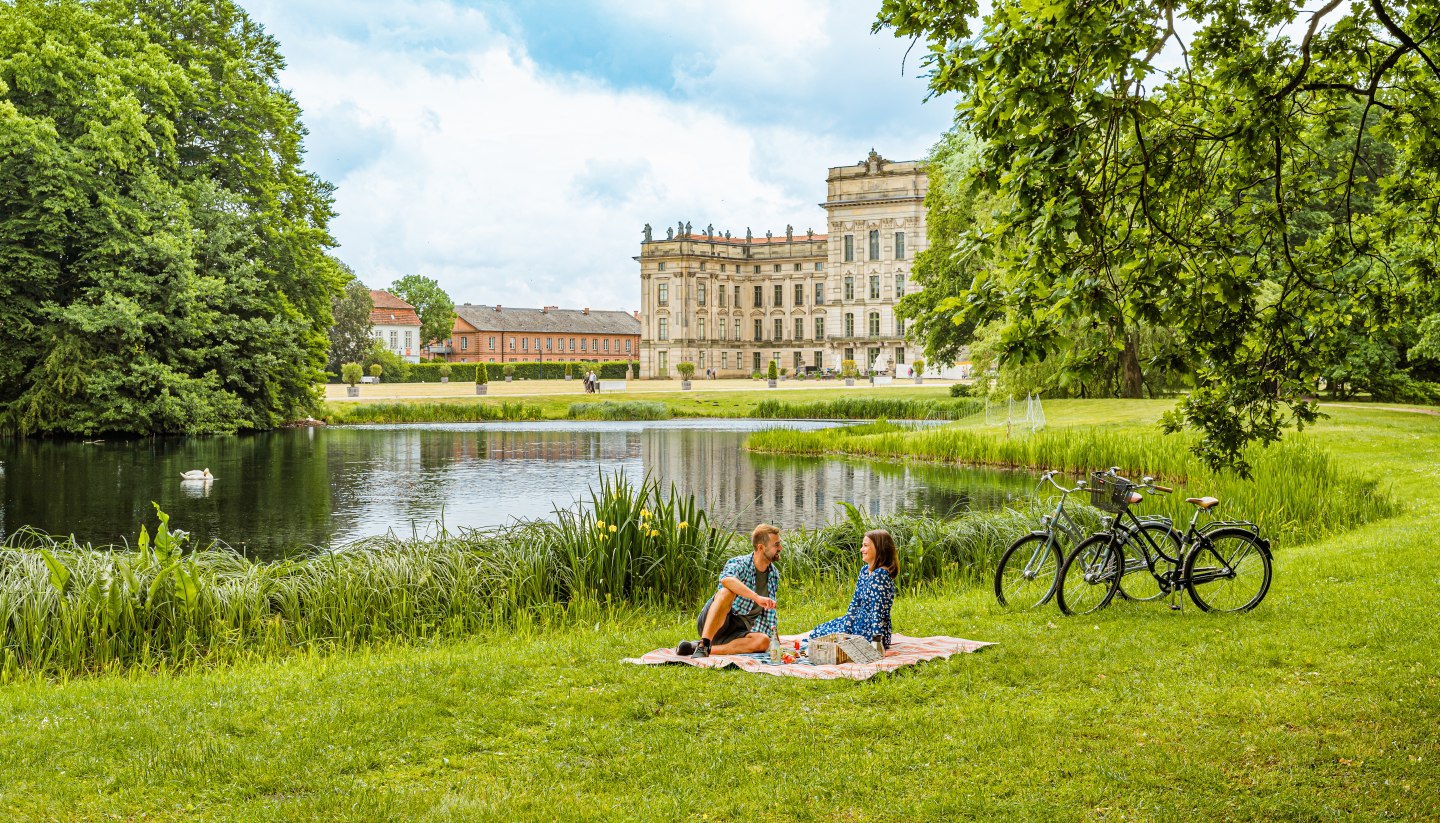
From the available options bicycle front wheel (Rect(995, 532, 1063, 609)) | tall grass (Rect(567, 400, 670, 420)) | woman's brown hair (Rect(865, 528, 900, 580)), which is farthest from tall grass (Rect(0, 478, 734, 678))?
tall grass (Rect(567, 400, 670, 420))

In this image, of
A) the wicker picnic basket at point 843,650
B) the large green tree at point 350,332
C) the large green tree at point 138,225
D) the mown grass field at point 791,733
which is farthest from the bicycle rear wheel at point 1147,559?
the large green tree at point 350,332

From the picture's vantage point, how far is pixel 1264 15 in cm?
633

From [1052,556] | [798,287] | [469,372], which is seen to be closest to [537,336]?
[798,287]

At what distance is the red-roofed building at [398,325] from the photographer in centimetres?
10212

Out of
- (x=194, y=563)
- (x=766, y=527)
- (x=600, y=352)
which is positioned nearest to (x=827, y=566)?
(x=766, y=527)

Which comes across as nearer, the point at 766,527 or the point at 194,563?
the point at 766,527

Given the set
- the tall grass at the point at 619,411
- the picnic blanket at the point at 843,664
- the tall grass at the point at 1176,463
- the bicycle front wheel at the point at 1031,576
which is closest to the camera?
the picnic blanket at the point at 843,664

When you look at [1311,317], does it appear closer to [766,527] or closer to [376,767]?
[766,527]

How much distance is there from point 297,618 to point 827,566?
4.93 m

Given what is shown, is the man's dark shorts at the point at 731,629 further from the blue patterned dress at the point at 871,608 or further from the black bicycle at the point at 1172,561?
the black bicycle at the point at 1172,561

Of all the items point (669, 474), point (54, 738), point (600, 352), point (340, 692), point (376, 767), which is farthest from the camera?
point (600, 352)

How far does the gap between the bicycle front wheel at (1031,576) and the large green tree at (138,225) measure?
26560 millimetres

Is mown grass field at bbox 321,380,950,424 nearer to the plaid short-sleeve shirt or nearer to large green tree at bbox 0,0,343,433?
large green tree at bbox 0,0,343,433

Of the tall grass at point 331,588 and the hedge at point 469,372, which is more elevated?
the hedge at point 469,372
